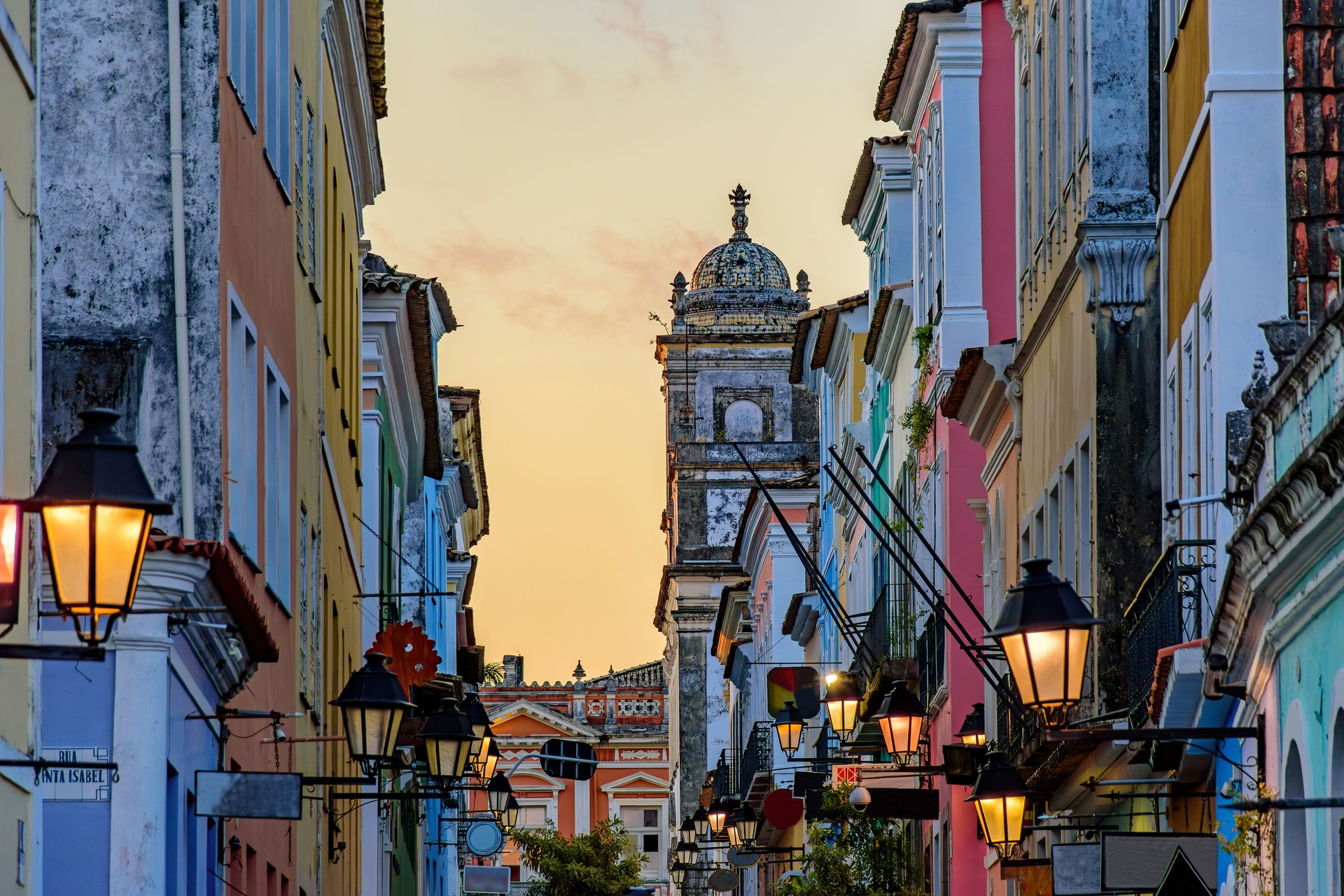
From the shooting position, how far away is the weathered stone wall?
45.2 ft

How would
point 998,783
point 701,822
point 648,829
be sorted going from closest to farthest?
point 998,783 → point 701,822 → point 648,829

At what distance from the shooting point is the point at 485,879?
38.5 metres

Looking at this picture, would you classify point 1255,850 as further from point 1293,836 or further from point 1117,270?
point 1117,270

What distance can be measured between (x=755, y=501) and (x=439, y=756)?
35.9 m

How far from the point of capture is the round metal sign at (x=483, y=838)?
120ft

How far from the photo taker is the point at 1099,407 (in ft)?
59.6

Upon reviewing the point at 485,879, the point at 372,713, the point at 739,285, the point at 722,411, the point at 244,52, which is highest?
the point at 739,285

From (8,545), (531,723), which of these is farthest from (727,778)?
(8,545)

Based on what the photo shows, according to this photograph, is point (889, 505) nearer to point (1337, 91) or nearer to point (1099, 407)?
point (1099, 407)

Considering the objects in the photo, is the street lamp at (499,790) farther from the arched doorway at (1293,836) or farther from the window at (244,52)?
the arched doorway at (1293,836)

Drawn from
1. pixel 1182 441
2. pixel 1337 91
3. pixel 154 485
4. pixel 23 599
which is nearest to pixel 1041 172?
pixel 1182 441

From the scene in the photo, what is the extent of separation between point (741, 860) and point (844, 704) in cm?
2229

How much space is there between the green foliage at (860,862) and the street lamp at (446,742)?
14.4 meters

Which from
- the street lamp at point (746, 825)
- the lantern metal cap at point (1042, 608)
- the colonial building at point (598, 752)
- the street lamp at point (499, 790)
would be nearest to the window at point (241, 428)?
the lantern metal cap at point (1042, 608)
